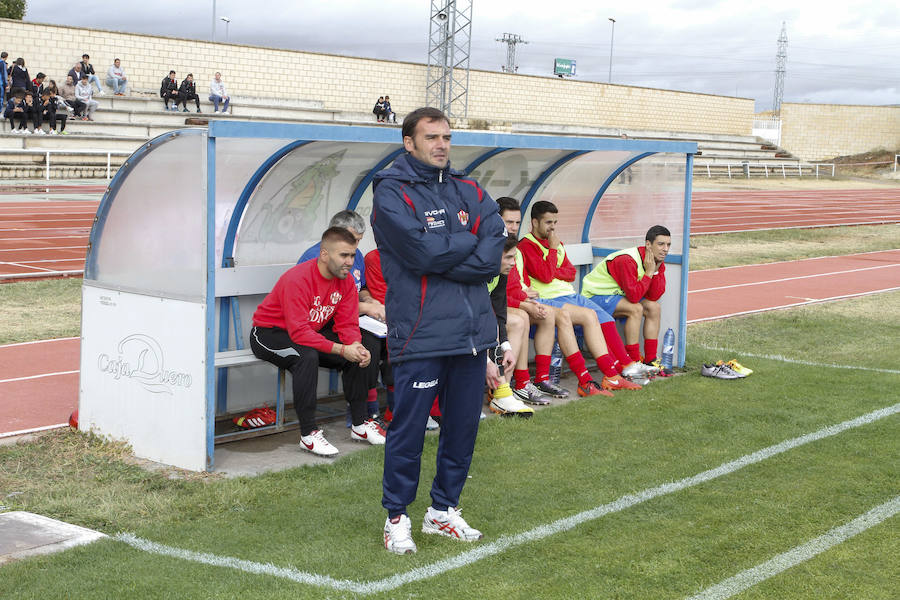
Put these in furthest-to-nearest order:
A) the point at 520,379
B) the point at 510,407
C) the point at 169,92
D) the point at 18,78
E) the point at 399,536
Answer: the point at 169,92
the point at 18,78
the point at 520,379
the point at 510,407
the point at 399,536

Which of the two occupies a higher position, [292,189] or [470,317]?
[292,189]

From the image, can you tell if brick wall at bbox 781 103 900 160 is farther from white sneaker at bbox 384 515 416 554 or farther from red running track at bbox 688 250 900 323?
white sneaker at bbox 384 515 416 554

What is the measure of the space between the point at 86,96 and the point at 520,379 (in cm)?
2436

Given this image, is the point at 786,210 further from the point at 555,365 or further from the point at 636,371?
the point at 555,365

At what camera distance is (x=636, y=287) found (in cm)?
807

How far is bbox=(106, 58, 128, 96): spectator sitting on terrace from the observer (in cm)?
3081

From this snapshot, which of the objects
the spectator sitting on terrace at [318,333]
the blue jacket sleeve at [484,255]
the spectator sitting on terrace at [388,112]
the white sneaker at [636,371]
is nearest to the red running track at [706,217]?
the white sneaker at [636,371]

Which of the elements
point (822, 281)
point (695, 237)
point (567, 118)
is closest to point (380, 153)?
point (822, 281)

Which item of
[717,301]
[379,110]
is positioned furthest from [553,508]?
[379,110]

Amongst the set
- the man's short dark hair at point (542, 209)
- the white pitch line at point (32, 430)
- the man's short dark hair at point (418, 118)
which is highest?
the man's short dark hair at point (418, 118)

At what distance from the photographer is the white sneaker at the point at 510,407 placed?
264 inches

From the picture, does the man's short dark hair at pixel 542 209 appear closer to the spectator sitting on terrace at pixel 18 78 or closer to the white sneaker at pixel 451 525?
the white sneaker at pixel 451 525

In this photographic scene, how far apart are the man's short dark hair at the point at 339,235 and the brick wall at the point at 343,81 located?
28222mm

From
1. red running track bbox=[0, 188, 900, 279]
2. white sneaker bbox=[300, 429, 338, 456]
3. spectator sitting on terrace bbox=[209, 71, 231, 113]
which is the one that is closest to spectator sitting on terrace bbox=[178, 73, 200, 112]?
spectator sitting on terrace bbox=[209, 71, 231, 113]
